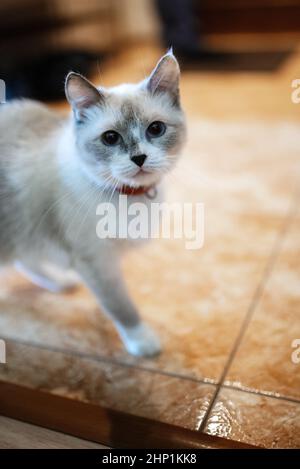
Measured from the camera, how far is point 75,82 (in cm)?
85

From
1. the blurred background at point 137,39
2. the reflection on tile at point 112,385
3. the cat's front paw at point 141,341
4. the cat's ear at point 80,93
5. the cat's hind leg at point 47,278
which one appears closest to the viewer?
the cat's ear at point 80,93

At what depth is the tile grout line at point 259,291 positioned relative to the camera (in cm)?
99

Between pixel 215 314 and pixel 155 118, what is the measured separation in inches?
22.1

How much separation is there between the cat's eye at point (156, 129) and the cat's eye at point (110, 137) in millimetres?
63

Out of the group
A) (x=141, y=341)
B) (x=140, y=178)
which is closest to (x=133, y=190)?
(x=140, y=178)

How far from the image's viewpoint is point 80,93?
0.88 metres

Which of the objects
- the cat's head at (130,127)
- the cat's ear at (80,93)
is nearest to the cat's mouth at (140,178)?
the cat's head at (130,127)

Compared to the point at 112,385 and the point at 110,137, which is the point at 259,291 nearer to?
the point at 112,385

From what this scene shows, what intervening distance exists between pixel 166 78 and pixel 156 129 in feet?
0.34

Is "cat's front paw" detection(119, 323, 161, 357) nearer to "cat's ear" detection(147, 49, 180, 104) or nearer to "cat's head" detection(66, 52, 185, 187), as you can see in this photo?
"cat's head" detection(66, 52, 185, 187)

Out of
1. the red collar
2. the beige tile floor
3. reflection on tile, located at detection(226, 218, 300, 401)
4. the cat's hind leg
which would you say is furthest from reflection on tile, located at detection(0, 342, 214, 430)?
the red collar

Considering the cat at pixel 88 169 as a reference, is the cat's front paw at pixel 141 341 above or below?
below

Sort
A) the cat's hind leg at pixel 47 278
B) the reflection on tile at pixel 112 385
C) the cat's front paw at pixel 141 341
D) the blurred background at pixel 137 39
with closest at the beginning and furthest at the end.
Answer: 1. the reflection on tile at pixel 112 385
2. the cat's front paw at pixel 141 341
3. the cat's hind leg at pixel 47 278
4. the blurred background at pixel 137 39

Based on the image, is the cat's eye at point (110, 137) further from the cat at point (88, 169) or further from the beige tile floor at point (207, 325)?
the beige tile floor at point (207, 325)
